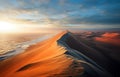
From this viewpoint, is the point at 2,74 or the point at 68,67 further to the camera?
the point at 2,74

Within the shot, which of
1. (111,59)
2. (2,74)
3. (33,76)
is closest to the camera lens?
(33,76)

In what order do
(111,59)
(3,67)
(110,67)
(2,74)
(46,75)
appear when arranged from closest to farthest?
(46,75)
(2,74)
(3,67)
(110,67)
(111,59)

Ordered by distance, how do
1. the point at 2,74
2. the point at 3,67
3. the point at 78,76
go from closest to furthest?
the point at 78,76, the point at 2,74, the point at 3,67

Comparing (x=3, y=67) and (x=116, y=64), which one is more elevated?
(x=3, y=67)

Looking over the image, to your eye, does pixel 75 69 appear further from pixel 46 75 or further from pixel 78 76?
pixel 46 75

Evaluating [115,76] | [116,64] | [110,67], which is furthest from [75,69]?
[116,64]

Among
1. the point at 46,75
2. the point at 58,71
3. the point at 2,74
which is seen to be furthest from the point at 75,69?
the point at 2,74

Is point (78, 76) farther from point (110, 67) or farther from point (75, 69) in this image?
point (110, 67)

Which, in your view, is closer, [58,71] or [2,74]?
[58,71]

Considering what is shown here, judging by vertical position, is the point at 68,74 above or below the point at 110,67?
above
